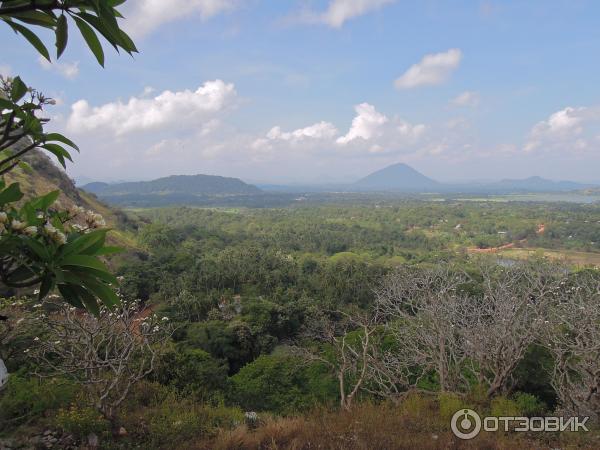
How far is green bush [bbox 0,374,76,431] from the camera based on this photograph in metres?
4.17

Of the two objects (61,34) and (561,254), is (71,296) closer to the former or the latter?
(61,34)

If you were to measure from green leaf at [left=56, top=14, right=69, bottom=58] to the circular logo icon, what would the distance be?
4487 mm

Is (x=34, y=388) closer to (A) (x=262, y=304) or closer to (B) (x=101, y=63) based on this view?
(B) (x=101, y=63)

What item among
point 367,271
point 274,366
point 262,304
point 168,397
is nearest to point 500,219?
point 367,271

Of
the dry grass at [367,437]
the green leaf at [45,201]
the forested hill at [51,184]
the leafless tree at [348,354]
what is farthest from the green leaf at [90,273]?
the forested hill at [51,184]

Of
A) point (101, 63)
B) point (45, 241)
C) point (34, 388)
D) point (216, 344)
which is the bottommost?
point (216, 344)

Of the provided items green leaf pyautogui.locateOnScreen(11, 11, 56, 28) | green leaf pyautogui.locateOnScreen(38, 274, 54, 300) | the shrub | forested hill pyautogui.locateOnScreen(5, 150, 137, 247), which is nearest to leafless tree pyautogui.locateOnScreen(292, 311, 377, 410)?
the shrub

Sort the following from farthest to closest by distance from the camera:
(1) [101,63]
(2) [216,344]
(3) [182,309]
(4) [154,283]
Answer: (4) [154,283] < (3) [182,309] < (2) [216,344] < (1) [101,63]

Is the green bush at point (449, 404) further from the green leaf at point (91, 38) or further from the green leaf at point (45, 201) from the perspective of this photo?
the green leaf at point (91, 38)

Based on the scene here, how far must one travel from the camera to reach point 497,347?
6.04 metres

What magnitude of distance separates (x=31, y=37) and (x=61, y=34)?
173mm

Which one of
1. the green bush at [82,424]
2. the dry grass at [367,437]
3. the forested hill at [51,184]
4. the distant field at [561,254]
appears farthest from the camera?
the distant field at [561,254]

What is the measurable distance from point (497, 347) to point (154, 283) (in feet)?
71.2

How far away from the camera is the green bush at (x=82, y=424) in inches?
148
